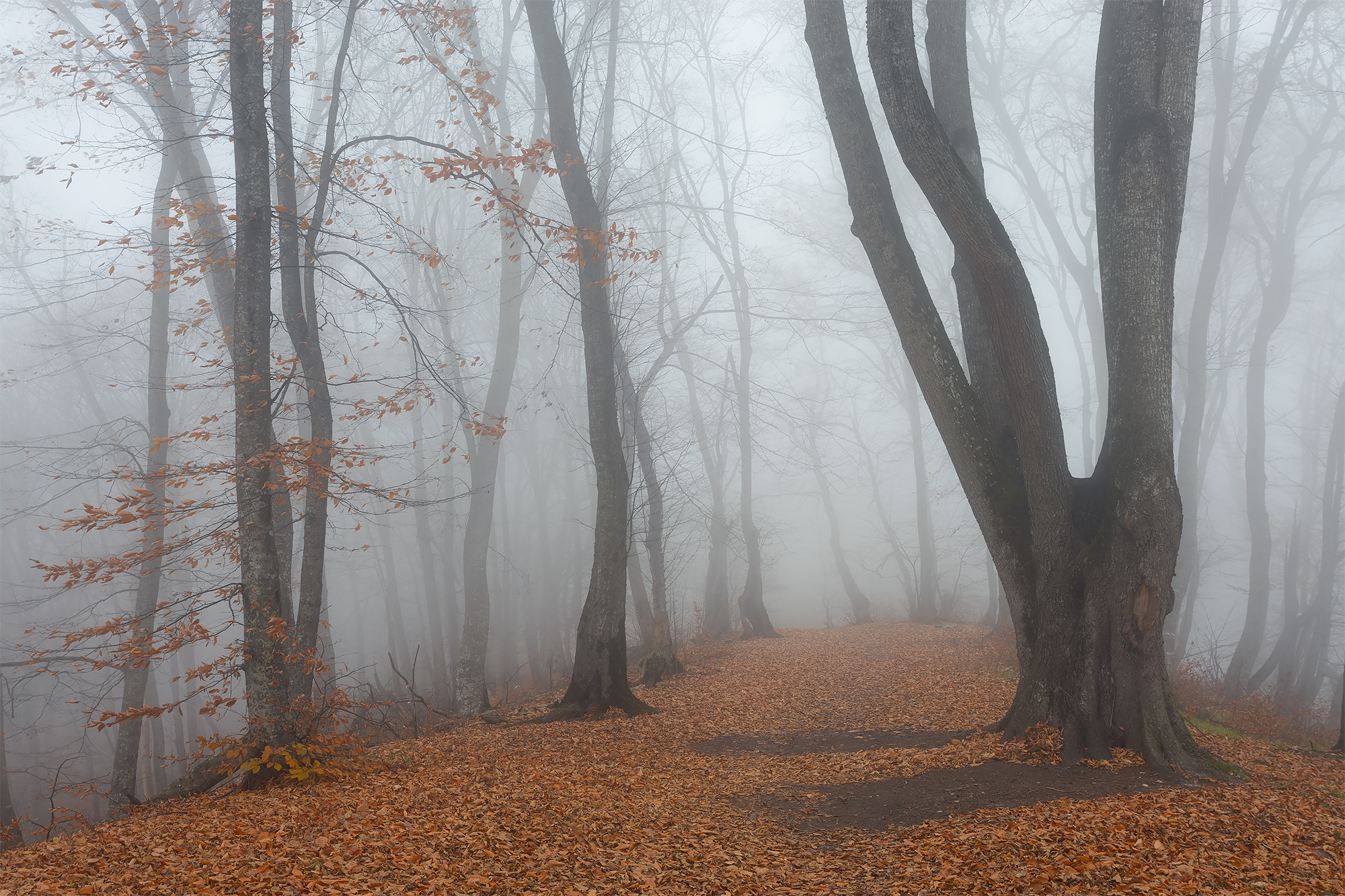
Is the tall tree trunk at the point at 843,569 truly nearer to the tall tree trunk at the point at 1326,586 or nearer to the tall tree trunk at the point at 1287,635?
the tall tree trunk at the point at 1287,635

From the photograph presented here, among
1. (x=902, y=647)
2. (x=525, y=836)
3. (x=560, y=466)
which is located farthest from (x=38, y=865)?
(x=560, y=466)

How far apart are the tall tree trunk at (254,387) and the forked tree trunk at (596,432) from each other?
289cm

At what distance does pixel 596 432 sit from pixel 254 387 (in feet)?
11.9

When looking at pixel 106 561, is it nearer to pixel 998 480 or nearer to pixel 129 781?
pixel 129 781

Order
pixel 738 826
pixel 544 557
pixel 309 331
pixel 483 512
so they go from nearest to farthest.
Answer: pixel 738 826 < pixel 309 331 < pixel 483 512 < pixel 544 557

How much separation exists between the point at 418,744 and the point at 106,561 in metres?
3.00

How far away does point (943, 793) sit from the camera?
→ 4.54 m

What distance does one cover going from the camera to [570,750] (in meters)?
6.11

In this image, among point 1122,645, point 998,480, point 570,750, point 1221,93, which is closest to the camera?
point 1122,645

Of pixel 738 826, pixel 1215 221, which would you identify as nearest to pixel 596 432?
pixel 738 826

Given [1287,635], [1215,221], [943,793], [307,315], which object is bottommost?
[1287,635]

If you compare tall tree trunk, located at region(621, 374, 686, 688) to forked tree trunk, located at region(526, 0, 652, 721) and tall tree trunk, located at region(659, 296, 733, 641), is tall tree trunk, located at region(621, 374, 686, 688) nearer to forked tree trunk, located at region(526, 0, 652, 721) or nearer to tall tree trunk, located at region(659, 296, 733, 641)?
forked tree trunk, located at region(526, 0, 652, 721)

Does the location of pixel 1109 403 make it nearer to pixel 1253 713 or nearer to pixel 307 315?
pixel 1253 713

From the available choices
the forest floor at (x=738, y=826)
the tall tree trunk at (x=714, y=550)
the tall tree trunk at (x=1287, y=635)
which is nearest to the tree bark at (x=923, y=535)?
the tall tree trunk at (x=714, y=550)
